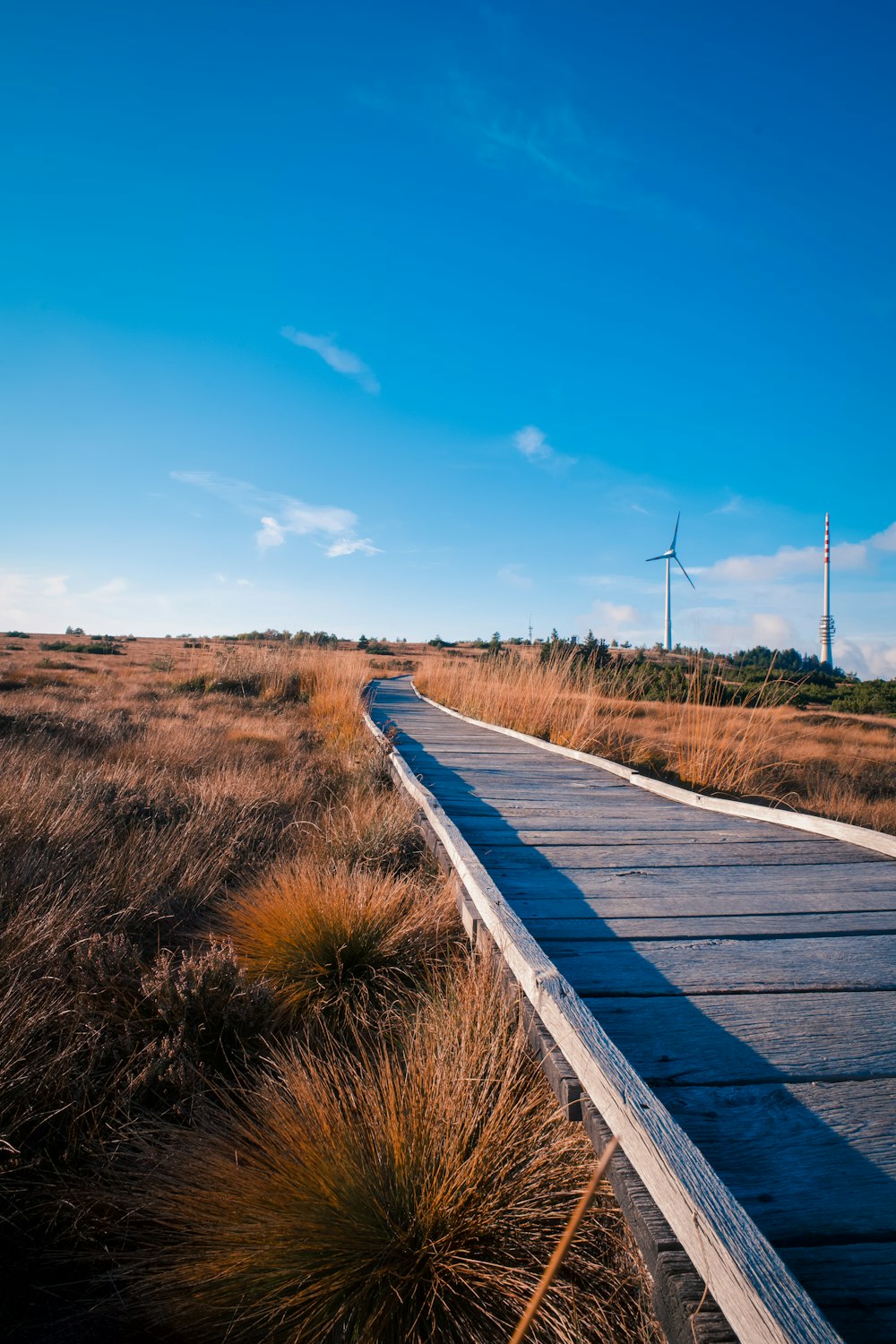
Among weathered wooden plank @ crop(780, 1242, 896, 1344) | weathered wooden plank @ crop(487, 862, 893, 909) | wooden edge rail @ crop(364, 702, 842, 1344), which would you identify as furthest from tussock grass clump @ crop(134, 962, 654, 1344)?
weathered wooden plank @ crop(487, 862, 893, 909)

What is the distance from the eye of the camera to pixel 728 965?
2.48 meters

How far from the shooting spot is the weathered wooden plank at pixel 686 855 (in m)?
3.59

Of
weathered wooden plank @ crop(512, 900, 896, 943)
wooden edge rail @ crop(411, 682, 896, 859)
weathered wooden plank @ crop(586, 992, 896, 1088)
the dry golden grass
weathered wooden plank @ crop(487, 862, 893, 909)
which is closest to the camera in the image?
weathered wooden plank @ crop(586, 992, 896, 1088)

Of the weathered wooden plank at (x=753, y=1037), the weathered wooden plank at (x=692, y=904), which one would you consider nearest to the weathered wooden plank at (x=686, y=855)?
the weathered wooden plank at (x=692, y=904)

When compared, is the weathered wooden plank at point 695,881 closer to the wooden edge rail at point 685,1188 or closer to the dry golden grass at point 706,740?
the wooden edge rail at point 685,1188

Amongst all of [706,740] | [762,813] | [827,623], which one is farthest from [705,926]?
[827,623]

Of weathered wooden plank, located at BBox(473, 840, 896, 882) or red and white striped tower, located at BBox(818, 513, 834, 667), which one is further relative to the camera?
red and white striped tower, located at BBox(818, 513, 834, 667)

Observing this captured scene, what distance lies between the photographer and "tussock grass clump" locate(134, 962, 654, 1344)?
155 centimetres

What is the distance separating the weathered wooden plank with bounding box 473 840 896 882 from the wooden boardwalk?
0.02 meters

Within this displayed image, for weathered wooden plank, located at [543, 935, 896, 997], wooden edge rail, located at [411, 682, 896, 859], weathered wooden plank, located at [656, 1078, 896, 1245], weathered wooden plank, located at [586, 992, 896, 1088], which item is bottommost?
weathered wooden plank, located at [656, 1078, 896, 1245]

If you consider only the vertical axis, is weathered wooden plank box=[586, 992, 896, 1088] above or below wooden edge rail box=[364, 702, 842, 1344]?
below

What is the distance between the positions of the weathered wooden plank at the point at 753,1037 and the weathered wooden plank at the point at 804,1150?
0.17 ft

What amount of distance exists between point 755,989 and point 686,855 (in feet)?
4.82

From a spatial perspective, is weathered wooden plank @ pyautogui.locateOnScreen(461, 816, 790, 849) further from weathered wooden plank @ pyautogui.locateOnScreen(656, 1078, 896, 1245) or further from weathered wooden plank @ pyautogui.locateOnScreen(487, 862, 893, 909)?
weathered wooden plank @ pyautogui.locateOnScreen(656, 1078, 896, 1245)
